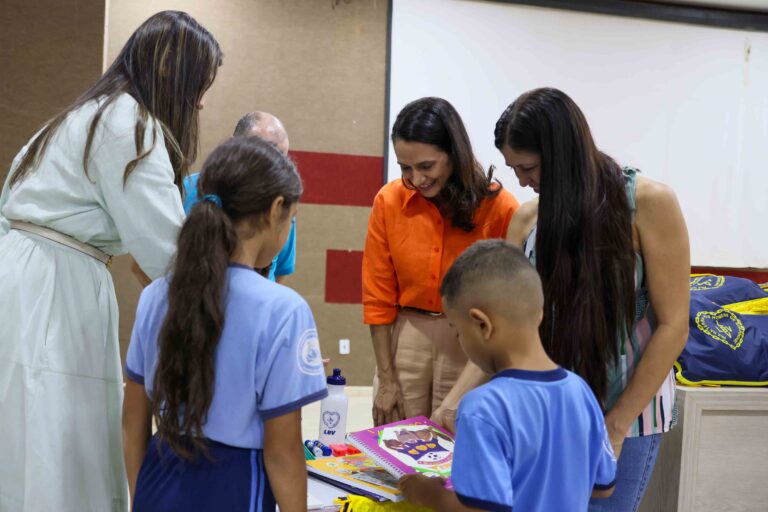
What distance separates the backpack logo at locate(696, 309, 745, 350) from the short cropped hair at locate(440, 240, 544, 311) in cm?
176

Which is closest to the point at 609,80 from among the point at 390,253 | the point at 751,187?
the point at 751,187

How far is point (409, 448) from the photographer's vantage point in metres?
1.42

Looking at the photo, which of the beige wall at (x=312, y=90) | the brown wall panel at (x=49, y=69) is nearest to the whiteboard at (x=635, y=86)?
the beige wall at (x=312, y=90)

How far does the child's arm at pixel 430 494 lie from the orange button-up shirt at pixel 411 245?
740mm

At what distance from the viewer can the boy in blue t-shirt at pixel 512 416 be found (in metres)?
1.10

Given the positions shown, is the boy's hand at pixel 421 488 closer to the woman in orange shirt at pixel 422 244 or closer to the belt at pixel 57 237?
the woman in orange shirt at pixel 422 244

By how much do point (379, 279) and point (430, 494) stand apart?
0.92 m

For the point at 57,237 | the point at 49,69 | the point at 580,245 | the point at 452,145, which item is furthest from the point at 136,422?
the point at 49,69

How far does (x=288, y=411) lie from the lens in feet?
3.90

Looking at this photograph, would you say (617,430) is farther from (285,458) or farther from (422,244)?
(422,244)

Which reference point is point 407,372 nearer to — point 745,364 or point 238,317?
point 238,317

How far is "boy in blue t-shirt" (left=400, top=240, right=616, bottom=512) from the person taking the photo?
1096mm

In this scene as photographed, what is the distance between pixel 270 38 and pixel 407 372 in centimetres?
359

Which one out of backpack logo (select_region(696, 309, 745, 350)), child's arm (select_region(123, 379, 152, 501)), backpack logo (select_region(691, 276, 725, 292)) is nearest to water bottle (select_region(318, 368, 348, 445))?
child's arm (select_region(123, 379, 152, 501))
